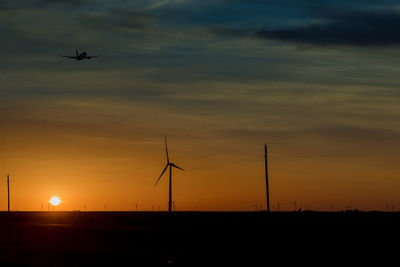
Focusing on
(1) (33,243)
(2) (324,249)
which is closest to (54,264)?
(2) (324,249)

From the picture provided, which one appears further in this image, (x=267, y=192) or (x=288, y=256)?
(x=267, y=192)

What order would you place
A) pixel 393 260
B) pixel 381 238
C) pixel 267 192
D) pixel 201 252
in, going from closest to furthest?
pixel 393 260 → pixel 201 252 → pixel 381 238 → pixel 267 192

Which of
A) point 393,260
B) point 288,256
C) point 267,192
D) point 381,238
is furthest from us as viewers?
point 267,192

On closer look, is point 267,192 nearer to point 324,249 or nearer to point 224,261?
point 324,249

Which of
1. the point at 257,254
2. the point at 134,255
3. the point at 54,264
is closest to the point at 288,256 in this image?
the point at 257,254

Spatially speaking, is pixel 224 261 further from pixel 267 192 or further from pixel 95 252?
pixel 267 192

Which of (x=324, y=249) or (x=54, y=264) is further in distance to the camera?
(x=324, y=249)

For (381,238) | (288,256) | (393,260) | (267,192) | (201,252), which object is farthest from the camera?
(267,192)

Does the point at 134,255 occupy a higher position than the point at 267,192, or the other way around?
the point at 267,192

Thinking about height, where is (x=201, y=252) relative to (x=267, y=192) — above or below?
below
